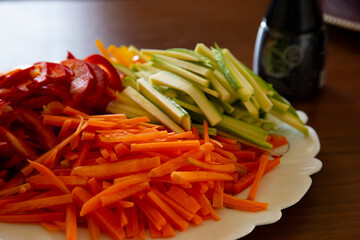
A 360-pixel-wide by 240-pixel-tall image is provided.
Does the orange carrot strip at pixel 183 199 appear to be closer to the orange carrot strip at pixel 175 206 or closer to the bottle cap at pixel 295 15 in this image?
the orange carrot strip at pixel 175 206

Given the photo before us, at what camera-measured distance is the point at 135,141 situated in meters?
1.43

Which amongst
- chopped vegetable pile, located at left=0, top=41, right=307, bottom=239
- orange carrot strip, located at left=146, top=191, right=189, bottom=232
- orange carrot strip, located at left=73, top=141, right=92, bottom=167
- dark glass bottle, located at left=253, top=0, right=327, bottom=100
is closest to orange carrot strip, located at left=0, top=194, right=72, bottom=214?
chopped vegetable pile, located at left=0, top=41, right=307, bottom=239

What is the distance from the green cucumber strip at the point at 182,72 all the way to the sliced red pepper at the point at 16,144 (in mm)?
587

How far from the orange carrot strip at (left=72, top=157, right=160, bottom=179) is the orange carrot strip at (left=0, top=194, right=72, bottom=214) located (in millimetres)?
80

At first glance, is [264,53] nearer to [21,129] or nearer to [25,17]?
[21,129]

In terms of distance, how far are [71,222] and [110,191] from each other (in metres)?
0.13

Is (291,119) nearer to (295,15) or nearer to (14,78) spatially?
(295,15)

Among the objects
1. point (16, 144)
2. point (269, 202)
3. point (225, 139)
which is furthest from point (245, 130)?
point (16, 144)

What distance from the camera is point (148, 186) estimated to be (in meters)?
1.34

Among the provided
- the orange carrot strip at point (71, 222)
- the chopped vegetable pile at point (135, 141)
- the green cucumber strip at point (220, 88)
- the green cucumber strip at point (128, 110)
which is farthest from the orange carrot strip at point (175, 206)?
the green cucumber strip at point (220, 88)

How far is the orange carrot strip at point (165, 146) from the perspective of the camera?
55.0 inches

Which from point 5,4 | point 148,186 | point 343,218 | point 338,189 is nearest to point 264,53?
point 338,189

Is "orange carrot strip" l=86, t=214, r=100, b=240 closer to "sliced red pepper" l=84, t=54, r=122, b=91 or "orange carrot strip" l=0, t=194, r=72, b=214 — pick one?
"orange carrot strip" l=0, t=194, r=72, b=214

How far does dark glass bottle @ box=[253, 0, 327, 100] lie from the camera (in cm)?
208
